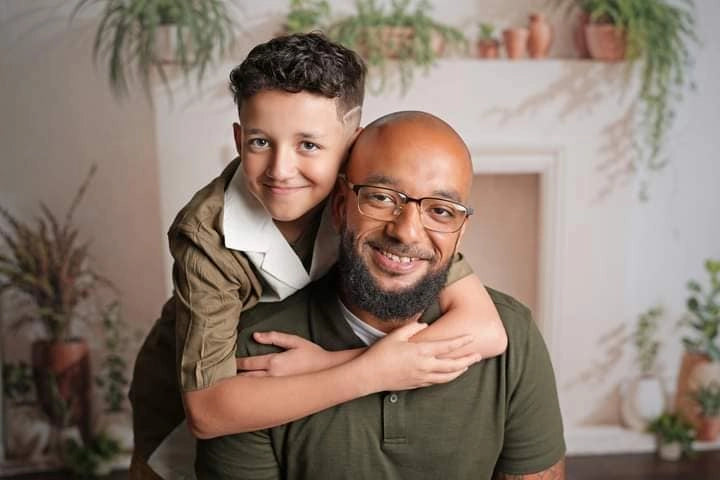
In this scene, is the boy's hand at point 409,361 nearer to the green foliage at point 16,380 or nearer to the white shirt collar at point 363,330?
the white shirt collar at point 363,330

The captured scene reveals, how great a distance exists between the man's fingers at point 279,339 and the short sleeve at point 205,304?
0.17ft

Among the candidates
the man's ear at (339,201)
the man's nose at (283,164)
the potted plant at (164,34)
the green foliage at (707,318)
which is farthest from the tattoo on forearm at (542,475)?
the green foliage at (707,318)

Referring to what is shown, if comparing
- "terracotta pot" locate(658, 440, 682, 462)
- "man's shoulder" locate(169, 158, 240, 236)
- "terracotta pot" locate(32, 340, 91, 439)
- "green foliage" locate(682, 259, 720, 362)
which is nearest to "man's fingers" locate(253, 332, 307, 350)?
"man's shoulder" locate(169, 158, 240, 236)

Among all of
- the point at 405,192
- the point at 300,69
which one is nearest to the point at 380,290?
the point at 405,192

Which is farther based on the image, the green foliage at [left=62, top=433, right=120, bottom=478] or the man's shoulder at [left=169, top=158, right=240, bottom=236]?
the green foliage at [left=62, top=433, right=120, bottom=478]

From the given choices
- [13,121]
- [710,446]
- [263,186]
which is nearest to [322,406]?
[263,186]

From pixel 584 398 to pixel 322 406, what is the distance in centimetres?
252

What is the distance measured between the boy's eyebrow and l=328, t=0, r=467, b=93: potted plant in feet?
5.57

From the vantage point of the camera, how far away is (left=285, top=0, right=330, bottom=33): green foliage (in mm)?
2938

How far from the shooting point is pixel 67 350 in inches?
120

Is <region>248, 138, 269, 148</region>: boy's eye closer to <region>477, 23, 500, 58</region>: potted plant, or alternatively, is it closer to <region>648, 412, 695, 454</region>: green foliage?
<region>477, 23, 500, 58</region>: potted plant

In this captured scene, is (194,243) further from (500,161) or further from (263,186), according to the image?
(500,161)

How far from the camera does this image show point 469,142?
10.3ft

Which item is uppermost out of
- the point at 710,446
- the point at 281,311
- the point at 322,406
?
the point at 281,311
